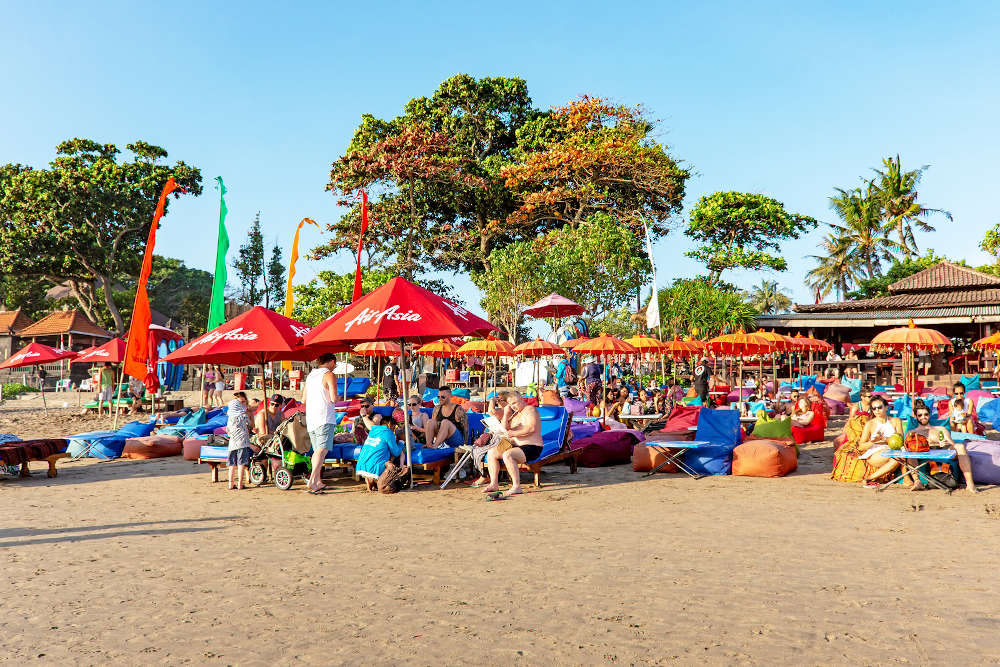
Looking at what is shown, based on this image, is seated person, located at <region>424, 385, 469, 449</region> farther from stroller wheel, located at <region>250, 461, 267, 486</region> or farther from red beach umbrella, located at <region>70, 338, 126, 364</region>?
red beach umbrella, located at <region>70, 338, 126, 364</region>

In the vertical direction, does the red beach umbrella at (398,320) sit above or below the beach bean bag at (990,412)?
above

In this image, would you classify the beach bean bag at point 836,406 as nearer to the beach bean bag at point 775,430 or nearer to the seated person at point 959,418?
the seated person at point 959,418

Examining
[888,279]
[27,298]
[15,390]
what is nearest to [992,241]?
[888,279]

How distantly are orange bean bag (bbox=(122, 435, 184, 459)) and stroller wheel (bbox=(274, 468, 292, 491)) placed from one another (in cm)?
470

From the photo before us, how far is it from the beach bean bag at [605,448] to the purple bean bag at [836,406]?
8259 mm

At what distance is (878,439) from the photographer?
8383 millimetres

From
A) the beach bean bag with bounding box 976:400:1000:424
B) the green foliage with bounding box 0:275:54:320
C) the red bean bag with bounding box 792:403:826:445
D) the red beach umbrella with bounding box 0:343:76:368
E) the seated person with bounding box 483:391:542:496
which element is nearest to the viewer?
the seated person with bounding box 483:391:542:496

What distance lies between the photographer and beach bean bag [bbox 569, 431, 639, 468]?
10336 mm

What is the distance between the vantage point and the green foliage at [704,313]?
2802cm

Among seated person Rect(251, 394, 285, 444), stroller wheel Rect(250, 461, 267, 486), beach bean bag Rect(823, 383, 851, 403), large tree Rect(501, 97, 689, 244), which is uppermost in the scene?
large tree Rect(501, 97, 689, 244)

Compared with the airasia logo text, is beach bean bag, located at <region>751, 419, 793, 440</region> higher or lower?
lower

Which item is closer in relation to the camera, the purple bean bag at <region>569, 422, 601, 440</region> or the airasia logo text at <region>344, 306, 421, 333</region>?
the airasia logo text at <region>344, 306, 421, 333</region>

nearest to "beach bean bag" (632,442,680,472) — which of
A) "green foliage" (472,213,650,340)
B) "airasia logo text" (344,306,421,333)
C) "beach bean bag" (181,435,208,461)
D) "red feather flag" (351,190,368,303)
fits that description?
"airasia logo text" (344,306,421,333)

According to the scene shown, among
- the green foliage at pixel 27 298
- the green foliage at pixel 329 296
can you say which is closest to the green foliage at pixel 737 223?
the green foliage at pixel 329 296
